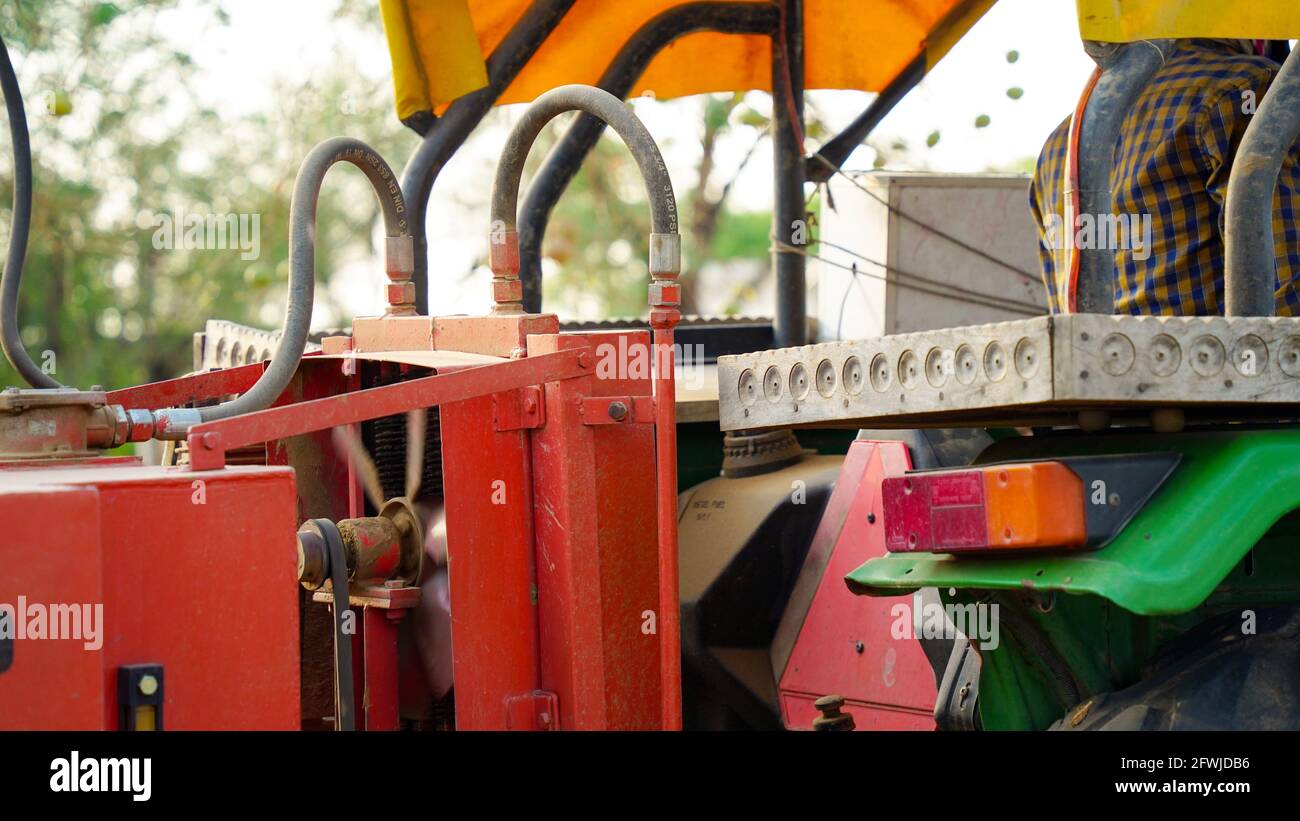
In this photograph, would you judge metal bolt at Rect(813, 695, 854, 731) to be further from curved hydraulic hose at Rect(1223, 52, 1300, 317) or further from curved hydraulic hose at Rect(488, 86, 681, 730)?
curved hydraulic hose at Rect(1223, 52, 1300, 317)

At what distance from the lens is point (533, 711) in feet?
8.39

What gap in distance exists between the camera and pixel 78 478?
2105mm

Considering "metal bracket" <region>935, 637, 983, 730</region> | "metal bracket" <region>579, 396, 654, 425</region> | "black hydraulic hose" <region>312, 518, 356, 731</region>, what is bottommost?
"metal bracket" <region>935, 637, 983, 730</region>

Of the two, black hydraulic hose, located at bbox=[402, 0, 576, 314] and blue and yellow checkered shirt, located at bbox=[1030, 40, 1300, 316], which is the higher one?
black hydraulic hose, located at bbox=[402, 0, 576, 314]

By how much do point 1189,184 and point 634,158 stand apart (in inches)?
41.7

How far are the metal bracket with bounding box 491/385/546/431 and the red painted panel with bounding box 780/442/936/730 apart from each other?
0.78 m

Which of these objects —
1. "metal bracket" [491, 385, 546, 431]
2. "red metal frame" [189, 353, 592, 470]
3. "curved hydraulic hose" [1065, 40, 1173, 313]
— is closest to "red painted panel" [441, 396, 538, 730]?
"metal bracket" [491, 385, 546, 431]

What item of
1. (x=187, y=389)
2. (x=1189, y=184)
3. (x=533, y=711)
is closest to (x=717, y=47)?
(x=1189, y=184)

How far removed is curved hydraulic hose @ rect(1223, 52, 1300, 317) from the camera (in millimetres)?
2328

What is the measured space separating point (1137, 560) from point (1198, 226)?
103 cm

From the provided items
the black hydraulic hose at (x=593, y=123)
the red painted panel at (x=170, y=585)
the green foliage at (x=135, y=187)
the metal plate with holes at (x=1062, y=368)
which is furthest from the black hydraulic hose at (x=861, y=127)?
the green foliage at (x=135, y=187)

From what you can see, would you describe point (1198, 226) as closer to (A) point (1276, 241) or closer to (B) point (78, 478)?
(A) point (1276, 241)

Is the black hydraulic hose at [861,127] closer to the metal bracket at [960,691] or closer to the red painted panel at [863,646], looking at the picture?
the red painted panel at [863,646]
